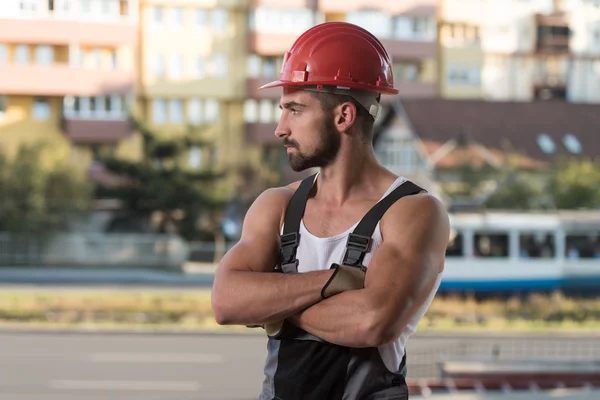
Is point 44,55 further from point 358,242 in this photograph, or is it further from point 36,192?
point 358,242

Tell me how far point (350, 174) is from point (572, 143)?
57.2 meters

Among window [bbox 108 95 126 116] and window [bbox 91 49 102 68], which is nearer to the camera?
window [bbox 91 49 102 68]

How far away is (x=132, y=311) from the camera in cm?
2619

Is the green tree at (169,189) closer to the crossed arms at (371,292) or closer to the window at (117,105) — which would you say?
the window at (117,105)

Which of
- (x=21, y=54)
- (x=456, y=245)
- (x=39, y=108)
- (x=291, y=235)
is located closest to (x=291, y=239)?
(x=291, y=235)

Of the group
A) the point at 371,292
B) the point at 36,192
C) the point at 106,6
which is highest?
the point at 106,6

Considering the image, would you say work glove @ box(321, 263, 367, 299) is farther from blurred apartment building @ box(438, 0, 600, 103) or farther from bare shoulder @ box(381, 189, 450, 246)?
blurred apartment building @ box(438, 0, 600, 103)

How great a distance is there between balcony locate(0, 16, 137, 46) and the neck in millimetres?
54253

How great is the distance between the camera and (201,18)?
2409 inches

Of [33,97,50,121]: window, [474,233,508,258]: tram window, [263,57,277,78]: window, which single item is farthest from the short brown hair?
[263,57,277,78]: window

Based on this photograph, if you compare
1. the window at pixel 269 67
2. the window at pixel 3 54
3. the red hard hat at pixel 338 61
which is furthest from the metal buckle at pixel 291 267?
the window at pixel 269 67

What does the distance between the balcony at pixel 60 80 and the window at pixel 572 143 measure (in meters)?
21.0

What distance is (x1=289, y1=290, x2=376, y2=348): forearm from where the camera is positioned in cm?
322

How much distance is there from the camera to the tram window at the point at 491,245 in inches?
1194
